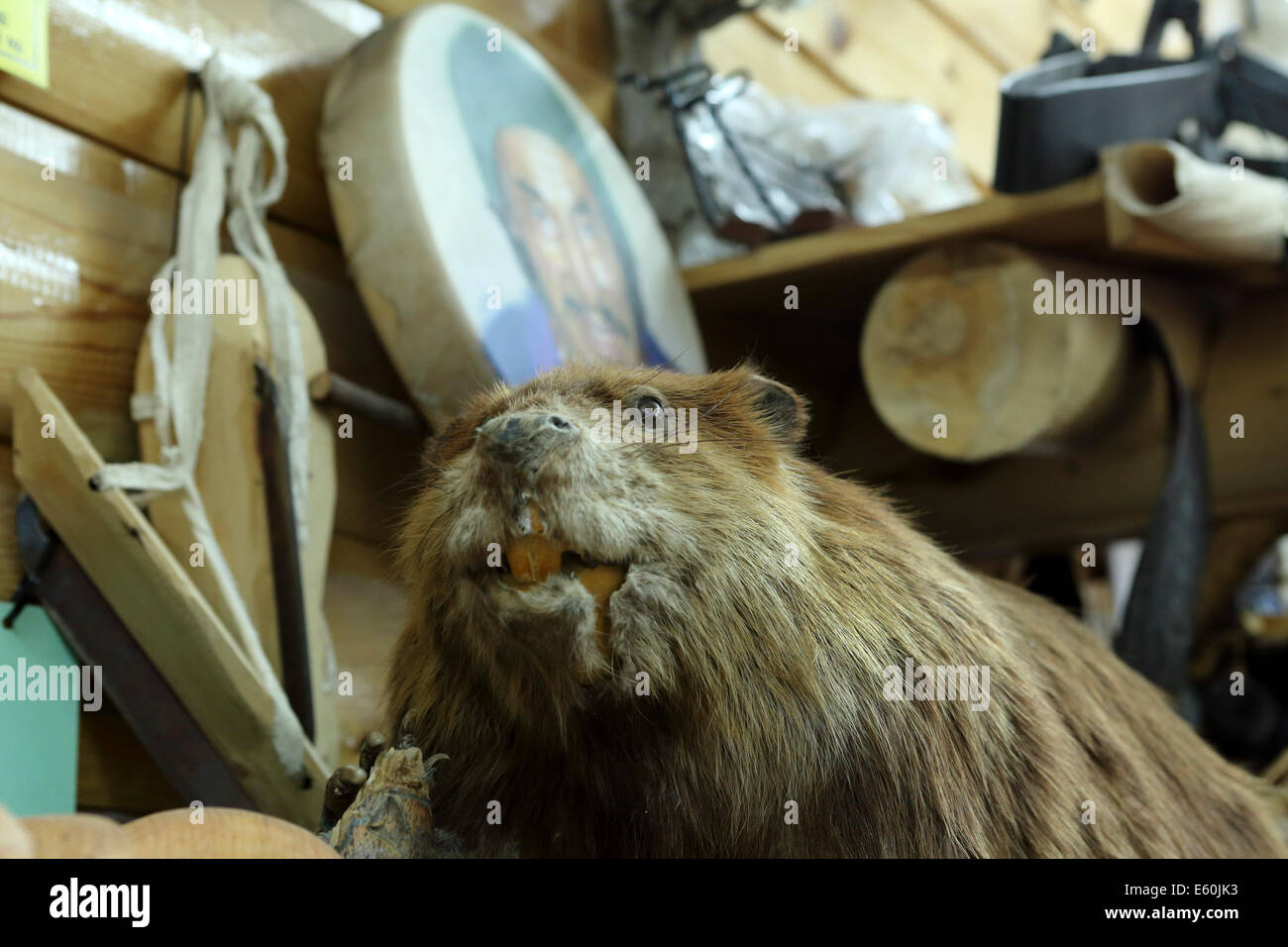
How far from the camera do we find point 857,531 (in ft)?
3.04

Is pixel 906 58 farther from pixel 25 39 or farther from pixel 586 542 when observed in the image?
pixel 586 542

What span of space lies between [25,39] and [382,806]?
0.72m

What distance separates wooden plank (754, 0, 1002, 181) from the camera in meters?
2.31

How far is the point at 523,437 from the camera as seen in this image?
2.41 ft

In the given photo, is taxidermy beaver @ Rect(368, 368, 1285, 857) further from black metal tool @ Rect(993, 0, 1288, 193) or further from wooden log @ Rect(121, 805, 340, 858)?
black metal tool @ Rect(993, 0, 1288, 193)

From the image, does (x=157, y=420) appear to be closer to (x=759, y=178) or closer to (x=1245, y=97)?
(x=759, y=178)

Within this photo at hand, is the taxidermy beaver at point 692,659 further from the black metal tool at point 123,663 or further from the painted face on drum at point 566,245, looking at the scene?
the painted face on drum at point 566,245

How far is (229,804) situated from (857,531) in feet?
1.81

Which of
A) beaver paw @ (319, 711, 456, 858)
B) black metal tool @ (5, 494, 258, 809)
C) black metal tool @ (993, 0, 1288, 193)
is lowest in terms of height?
beaver paw @ (319, 711, 456, 858)

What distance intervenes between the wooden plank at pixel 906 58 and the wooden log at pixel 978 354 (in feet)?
2.62

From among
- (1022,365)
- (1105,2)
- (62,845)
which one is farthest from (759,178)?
(1105,2)

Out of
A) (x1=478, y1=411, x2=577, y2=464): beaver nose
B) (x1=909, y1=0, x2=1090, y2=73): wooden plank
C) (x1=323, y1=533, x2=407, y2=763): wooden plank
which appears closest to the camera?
(x1=478, y1=411, x2=577, y2=464): beaver nose

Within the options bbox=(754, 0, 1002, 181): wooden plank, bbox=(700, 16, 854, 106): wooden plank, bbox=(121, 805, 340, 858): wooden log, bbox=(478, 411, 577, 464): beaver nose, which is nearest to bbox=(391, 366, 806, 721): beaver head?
bbox=(478, 411, 577, 464): beaver nose

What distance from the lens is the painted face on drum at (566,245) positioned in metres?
1.46
